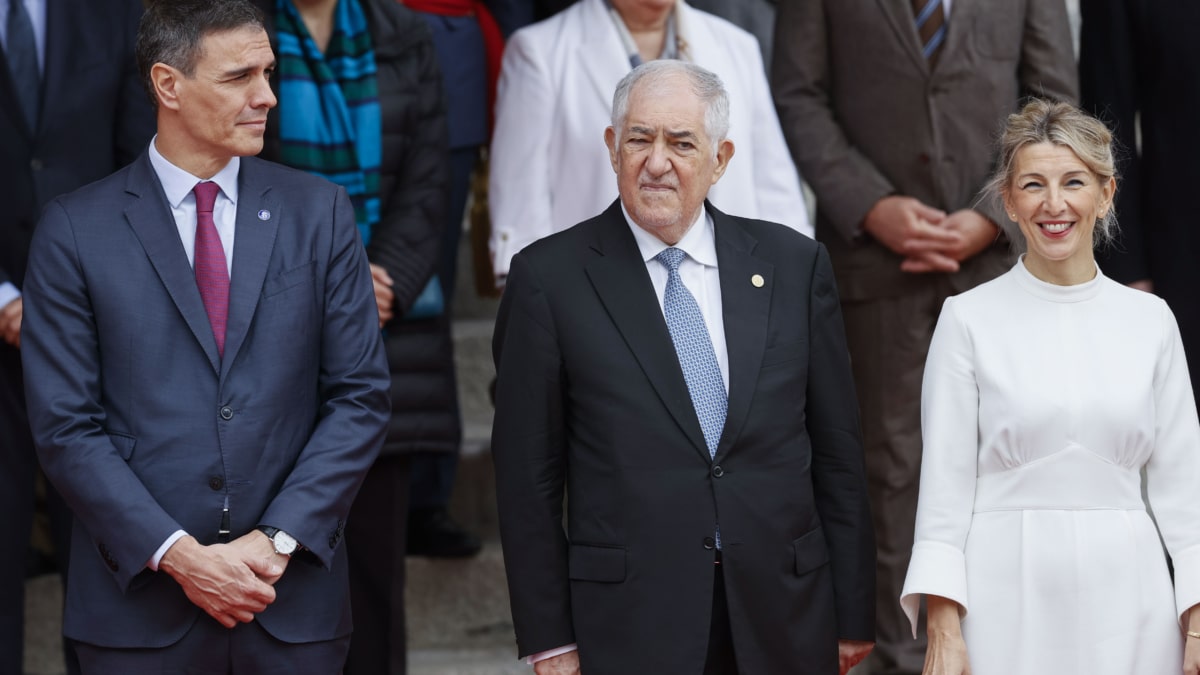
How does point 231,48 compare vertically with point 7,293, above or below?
above

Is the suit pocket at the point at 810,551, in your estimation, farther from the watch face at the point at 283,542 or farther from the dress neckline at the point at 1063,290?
the watch face at the point at 283,542

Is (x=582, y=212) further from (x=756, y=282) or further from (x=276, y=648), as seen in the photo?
(x=276, y=648)

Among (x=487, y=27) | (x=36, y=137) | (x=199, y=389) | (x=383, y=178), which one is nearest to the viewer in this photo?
(x=199, y=389)

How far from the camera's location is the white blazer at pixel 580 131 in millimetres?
4559

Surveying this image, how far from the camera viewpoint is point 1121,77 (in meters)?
4.65

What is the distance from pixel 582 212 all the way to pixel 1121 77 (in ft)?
4.93

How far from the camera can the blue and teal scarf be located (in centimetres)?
439

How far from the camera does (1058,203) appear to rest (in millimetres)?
3355

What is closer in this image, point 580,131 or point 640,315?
point 640,315

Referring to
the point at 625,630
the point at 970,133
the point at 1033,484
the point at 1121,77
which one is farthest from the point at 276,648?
the point at 1121,77

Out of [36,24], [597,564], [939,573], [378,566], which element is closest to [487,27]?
[36,24]

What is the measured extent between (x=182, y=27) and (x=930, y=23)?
7.28 ft

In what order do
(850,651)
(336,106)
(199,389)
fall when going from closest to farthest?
(199,389), (850,651), (336,106)

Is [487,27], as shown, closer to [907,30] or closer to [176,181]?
[907,30]
